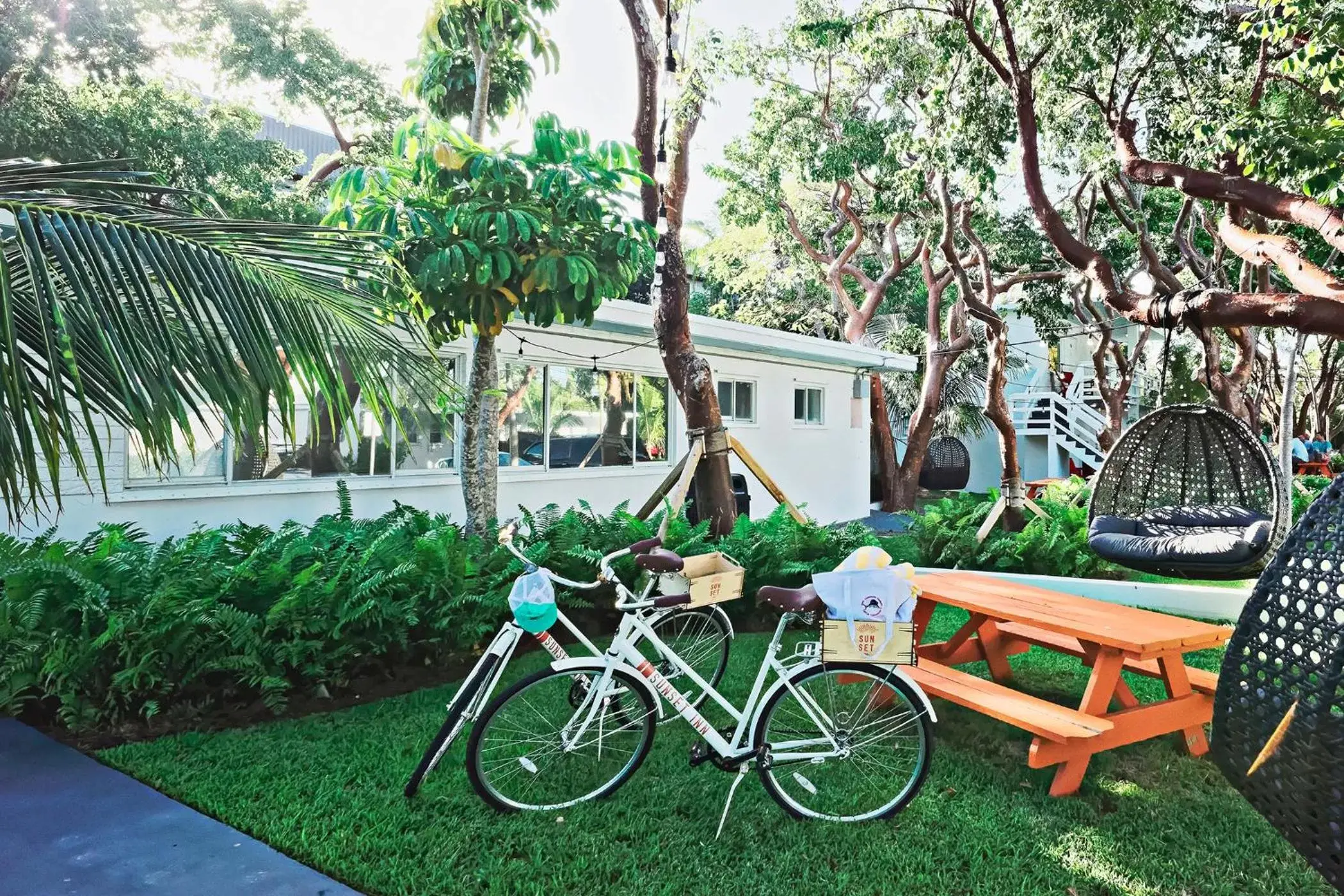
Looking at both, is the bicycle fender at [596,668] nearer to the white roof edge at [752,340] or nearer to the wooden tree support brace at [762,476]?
the white roof edge at [752,340]

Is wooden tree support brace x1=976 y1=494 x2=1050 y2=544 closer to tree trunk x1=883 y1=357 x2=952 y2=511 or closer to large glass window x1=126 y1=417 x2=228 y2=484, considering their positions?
tree trunk x1=883 y1=357 x2=952 y2=511

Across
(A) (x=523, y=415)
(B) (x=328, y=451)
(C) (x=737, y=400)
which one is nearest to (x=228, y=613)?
(B) (x=328, y=451)

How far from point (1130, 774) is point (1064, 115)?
8020 mm

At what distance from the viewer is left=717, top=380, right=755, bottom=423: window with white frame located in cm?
1217

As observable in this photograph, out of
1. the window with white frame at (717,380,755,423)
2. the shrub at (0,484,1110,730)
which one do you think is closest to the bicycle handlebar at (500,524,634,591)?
the shrub at (0,484,1110,730)

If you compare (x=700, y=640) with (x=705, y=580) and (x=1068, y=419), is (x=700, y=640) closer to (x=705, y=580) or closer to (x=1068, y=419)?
(x=705, y=580)

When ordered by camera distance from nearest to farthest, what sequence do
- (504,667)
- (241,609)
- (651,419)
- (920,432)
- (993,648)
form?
(504,667) → (241,609) → (993,648) → (651,419) → (920,432)

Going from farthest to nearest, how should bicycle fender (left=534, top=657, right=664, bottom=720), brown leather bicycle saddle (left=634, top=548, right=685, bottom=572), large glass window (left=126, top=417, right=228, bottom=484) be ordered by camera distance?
large glass window (left=126, top=417, right=228, bottom=484)
brown leather bicycle saddle (left=634, top=548, right=685, bottom=572)
bicycle fender (left=534, top=657, right=664, bottom=720)

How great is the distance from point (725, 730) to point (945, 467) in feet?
60.4

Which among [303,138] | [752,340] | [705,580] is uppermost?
[303,138]

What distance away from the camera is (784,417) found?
43.1 ft

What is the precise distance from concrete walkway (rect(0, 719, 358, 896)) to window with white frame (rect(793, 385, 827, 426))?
36.2ft

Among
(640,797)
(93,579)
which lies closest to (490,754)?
(640,797)

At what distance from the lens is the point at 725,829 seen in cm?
325
